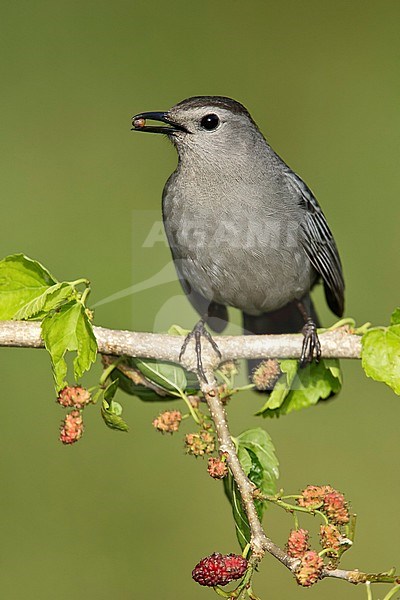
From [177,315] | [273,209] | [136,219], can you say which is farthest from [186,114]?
[136,219]

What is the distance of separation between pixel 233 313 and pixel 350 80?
8.71 ft

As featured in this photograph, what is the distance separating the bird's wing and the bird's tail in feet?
0.54

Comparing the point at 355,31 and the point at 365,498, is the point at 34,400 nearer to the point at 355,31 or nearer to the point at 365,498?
the point at 365,498

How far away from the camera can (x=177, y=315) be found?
3.76 m

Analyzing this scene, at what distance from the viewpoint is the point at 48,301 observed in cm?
247

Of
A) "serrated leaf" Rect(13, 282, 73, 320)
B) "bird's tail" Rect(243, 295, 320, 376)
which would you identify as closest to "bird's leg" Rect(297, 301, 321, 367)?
"serrated leaf" Rect(13, 282, 73, 320)

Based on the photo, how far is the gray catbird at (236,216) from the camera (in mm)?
3262

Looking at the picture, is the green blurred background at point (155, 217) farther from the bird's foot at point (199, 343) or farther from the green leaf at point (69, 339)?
the green leaf at point (69, 339)

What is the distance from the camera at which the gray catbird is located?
3.26 metres

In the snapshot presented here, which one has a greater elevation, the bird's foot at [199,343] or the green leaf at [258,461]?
the bird's foot at [199,343]

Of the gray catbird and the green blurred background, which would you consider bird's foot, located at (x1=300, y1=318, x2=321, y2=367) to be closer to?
the gray catbird

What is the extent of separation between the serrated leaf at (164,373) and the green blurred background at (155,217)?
82cm

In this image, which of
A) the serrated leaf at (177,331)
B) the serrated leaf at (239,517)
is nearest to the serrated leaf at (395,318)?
the serrated leaf at (239,517)

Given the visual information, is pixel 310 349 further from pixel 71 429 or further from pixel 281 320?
pixel 281 320
